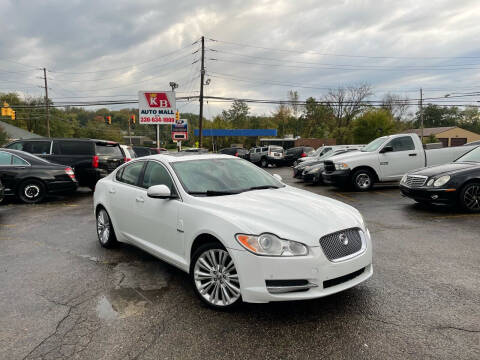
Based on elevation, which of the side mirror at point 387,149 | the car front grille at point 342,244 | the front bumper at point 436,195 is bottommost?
the front bumper at point 436,195

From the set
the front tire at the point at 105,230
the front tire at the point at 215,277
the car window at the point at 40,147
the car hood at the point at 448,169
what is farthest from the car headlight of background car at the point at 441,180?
the car window at the point at 40,147

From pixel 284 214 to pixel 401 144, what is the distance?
9.68m

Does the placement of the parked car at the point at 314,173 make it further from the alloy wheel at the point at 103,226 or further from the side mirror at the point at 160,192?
the side mirror at the point at 160,192

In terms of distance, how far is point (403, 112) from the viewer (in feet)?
232

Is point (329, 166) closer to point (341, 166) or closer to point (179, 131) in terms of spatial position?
point (341, 166)

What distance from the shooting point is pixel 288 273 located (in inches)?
106

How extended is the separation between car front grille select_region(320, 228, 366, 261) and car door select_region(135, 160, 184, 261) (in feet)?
4.97

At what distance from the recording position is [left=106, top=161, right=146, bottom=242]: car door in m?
4.32

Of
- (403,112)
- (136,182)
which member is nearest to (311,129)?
(403,112)

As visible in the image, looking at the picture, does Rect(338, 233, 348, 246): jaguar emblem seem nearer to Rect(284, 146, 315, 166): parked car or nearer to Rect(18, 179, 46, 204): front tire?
Rect(18, 179, 46, 204): front tire

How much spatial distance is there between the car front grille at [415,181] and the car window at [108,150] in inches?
368

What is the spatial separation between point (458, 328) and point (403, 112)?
3059 inches

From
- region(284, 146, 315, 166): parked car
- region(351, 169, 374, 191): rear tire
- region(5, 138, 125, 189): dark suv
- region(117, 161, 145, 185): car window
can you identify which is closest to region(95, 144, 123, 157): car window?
region(5, 138, 125, 189): dark suv

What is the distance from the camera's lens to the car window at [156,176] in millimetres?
3914
